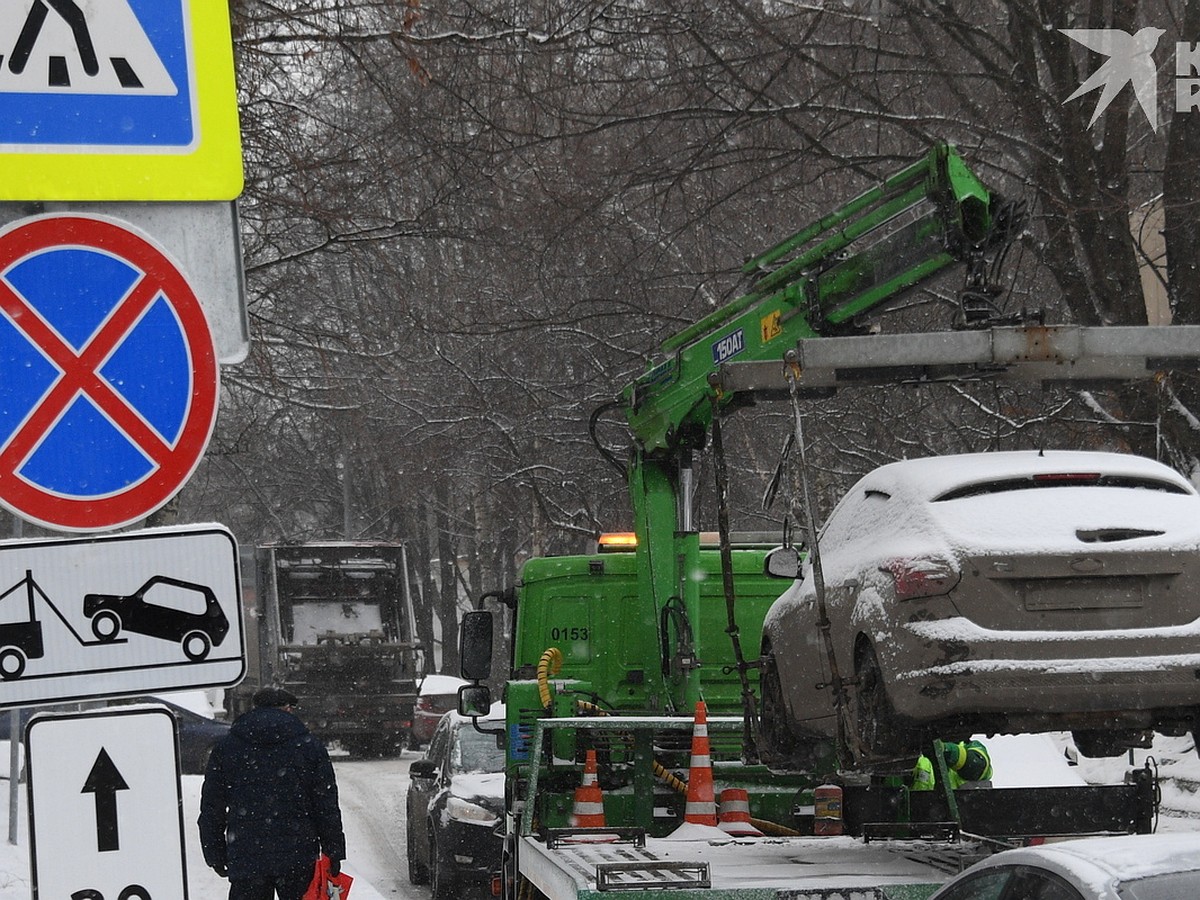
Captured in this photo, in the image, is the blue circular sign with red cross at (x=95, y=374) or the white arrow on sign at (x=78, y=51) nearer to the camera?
the blue circular sign with red cross at (x=95, y=374)

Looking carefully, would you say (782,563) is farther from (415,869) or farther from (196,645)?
(415,869)

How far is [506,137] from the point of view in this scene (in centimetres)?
1673

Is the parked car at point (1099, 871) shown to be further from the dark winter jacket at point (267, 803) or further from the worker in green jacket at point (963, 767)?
the dark winter jacket at point (267, 803)

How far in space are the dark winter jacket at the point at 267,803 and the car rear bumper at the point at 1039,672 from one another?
374 centimetres

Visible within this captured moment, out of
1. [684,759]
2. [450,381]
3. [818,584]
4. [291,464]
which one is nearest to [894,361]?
[818,584]

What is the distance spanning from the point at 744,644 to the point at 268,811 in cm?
367

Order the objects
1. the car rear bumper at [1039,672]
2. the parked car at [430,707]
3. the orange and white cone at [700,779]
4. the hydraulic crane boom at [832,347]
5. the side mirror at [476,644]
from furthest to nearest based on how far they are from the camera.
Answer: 1. the parked car at [430,707]
2. the side mirror at [476,644]
3. the orange and white cone at [700,779]
4. the hydraulic crane boom at [832,347]
5. the car rear bumper at [1039,672]

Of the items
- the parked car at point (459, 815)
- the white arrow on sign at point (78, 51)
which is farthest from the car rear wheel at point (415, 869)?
the white arrow on sign at point (78, 51)

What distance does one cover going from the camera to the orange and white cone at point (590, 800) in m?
9.28

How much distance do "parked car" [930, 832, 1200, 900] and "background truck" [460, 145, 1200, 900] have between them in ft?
5.36

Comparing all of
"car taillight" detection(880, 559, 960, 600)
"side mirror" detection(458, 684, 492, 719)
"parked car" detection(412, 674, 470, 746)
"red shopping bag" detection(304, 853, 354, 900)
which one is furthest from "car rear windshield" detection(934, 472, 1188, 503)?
"parked car" detection(412, 674, 470, 746)

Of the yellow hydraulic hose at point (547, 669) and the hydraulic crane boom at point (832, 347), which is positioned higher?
the hydraulic crane boom at point (832, 347)

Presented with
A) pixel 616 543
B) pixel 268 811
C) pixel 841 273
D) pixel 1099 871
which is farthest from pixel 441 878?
pixel 1099 871

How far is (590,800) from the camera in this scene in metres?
9.28
